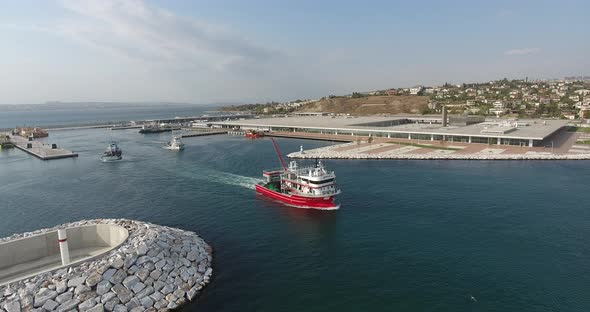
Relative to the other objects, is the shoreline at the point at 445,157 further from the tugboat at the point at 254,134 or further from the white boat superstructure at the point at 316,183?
the tugboat at the point at 254,134

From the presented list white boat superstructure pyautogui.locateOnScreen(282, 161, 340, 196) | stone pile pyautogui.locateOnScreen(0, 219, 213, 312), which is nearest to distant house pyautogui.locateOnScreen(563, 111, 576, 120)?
white boat superstructure pyautogui.locateOnScreen(282, 161, 340, 196)

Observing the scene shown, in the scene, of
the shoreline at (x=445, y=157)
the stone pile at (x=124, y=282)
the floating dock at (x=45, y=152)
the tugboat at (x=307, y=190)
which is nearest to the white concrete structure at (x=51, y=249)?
the stone pile at (x=124, y=282)

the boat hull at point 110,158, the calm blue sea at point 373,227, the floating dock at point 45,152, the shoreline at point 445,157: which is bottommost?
the calm blue sea at point 373,227

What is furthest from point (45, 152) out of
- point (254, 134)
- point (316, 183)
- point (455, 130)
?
point (455, 130)

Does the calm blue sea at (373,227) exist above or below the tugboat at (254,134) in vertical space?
below

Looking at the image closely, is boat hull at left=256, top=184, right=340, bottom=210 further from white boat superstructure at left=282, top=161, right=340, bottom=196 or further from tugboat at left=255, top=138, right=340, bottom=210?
white boat superstructure at left=282, top=161, right=340, bottom=196
